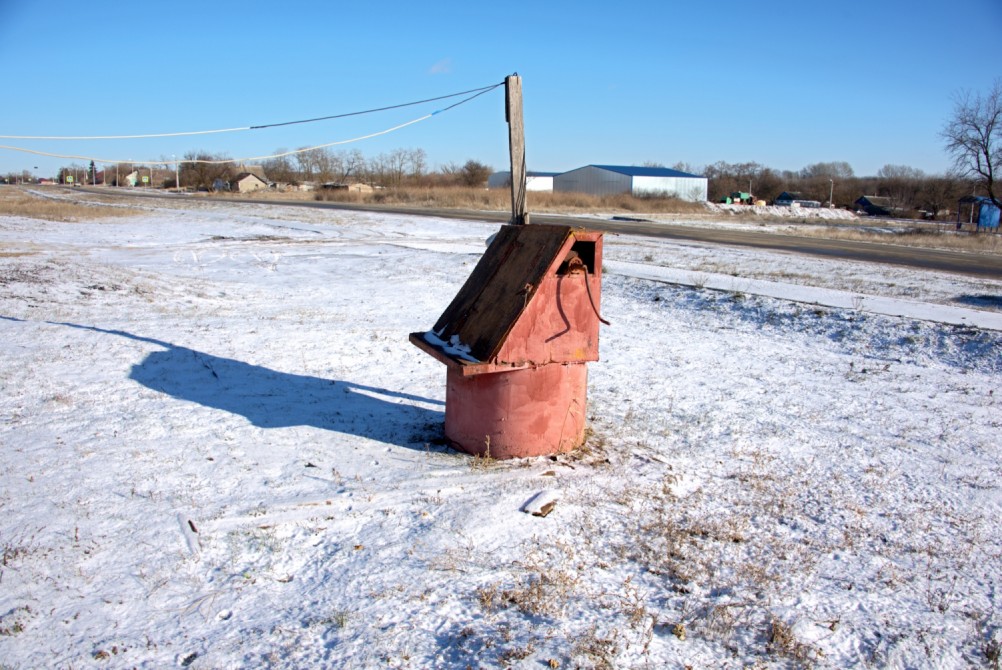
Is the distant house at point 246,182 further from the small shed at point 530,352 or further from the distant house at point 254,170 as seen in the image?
the small shed at point 530,352

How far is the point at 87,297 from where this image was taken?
31.0 ft

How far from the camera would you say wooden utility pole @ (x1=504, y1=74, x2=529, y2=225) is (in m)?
5.43

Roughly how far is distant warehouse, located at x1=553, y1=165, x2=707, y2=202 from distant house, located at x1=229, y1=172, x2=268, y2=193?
175ft

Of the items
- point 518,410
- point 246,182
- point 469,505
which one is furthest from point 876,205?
point 469,505

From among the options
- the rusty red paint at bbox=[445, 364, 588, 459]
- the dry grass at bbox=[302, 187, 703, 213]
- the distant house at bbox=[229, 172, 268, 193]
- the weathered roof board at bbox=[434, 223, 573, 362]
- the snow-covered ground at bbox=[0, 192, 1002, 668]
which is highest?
the distant house at bbox=[229, 172, 268, 193]

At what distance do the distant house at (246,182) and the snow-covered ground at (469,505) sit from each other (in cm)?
11127

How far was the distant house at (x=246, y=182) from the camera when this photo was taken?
11306 cm

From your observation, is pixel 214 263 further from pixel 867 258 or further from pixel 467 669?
pixel 867 258

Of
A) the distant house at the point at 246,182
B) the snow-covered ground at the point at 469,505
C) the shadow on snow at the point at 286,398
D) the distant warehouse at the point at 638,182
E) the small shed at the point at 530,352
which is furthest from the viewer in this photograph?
the distant house at the point at 246,182

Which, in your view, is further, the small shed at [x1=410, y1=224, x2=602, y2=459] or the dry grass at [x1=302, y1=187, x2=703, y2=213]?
the dry grass at [x1=302, y1=187, x2=703, y2=213]

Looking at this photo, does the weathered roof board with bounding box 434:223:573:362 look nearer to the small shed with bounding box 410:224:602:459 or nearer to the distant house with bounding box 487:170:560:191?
the small shed with bounding box 410:224:602:459

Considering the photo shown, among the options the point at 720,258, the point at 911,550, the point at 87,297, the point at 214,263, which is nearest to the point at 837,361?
the point at 911,550

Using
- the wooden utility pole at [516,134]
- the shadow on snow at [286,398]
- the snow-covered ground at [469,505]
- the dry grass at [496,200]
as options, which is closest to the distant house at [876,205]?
the dry grass at [496,200]

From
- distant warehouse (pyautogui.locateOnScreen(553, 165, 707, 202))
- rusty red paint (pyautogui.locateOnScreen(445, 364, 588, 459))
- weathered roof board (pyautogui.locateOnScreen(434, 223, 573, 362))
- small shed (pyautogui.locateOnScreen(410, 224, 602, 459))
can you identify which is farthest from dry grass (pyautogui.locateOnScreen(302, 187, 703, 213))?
rusty red paint (pyautogui.locateOnScreen(445, 364, 588, 459))
